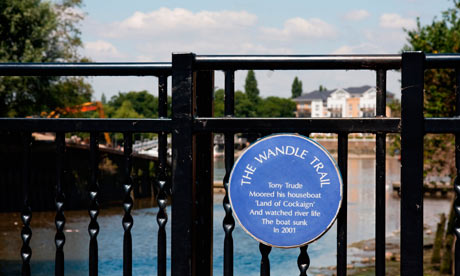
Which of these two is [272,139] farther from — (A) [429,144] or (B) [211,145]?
(A) [429,144]

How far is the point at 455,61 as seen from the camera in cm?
332

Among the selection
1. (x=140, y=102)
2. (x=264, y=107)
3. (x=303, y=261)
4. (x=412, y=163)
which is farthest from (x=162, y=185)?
(x=264, y=107)

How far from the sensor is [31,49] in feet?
128

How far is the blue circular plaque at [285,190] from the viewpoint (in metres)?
3.34

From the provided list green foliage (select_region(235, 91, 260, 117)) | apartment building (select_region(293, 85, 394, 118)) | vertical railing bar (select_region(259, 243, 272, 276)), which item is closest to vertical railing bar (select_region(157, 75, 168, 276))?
vertical railing bar (select_region(259, 243, 272, 276))

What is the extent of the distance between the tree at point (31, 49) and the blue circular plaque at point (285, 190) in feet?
118

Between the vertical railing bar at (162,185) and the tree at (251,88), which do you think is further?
the tree at (251,88)

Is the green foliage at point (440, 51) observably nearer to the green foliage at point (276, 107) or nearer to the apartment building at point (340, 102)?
the green foliage at point (276, 107)

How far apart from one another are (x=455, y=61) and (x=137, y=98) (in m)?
144

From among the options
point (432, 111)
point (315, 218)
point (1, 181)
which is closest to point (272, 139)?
point (315, 218)

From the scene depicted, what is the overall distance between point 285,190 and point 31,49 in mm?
37694

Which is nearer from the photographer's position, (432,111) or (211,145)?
(211,145)

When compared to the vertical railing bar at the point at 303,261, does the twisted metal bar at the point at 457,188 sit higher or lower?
higher

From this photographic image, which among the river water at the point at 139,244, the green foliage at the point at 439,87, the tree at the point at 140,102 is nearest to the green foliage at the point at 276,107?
the tree at the point at 140,102
